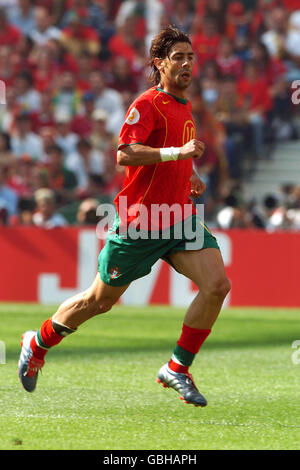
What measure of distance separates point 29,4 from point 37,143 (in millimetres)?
4161

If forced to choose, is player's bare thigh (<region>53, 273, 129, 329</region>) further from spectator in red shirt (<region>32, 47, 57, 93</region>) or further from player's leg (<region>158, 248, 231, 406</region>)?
spectator in red shirt (<region>32, 47, 57, 93</region>)

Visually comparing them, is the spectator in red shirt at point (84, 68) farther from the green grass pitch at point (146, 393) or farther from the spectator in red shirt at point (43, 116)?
the green grass pitch at point (146, 393)

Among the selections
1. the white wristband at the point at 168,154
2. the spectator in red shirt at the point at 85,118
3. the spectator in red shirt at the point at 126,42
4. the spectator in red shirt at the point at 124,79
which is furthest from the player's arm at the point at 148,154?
the spectator in red shirt at the point at 126,42

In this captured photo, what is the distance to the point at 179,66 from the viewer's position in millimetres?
5738

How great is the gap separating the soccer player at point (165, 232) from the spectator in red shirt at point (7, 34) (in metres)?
12.3

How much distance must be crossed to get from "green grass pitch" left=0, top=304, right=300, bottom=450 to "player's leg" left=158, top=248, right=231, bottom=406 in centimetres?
17

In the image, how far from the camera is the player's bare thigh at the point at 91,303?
18.6 ft

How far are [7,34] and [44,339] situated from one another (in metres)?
12.7

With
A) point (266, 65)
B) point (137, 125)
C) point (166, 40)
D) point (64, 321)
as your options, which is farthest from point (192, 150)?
point (266, 65)

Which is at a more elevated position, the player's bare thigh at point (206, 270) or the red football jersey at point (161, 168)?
the red football jersey at point (161, 168)

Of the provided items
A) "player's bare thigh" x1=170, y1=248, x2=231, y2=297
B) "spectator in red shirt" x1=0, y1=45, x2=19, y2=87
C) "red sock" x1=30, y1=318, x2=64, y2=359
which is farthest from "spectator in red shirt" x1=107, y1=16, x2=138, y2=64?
"player's bare thigh" x1=170, y1=248, x2=231, y2=297

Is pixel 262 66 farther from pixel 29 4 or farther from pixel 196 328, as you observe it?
pixel 196 328

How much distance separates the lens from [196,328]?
5734 millimetres
